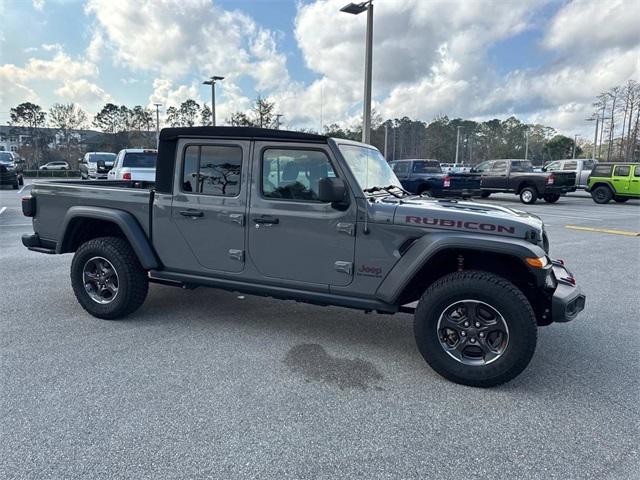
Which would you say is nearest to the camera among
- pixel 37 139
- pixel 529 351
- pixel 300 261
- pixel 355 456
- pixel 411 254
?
pixel 355 456

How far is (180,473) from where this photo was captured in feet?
7.41

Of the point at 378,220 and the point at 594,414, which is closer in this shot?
the point at 594,414

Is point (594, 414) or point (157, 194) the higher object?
point (157, 194)

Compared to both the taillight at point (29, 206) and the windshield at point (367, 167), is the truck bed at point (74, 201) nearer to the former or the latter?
the taillight at point (29, 206)

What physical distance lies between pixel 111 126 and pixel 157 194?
64.1m

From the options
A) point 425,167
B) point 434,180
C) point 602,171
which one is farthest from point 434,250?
point 602,171

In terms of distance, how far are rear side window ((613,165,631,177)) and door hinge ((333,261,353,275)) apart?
19.7 m

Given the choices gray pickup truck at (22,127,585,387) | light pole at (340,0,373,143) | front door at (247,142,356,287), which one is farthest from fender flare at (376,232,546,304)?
light pole at (340,0,373,143)

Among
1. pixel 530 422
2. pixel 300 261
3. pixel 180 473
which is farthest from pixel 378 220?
pixel 180 473

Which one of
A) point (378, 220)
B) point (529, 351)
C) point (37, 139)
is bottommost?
point (529, 351)

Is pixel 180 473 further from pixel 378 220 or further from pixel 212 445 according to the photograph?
pixel 378 220

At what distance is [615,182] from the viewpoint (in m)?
18.8

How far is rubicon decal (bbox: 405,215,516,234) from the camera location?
10.6 feet

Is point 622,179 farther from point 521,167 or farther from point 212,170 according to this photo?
point 212,170
